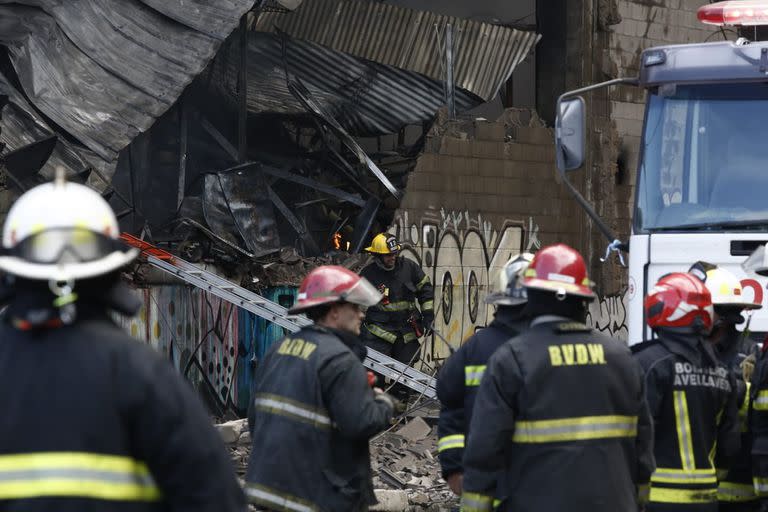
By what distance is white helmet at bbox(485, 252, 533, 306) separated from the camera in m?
6.09

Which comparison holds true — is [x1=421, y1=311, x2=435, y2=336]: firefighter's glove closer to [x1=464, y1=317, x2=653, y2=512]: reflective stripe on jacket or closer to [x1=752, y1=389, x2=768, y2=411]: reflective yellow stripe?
[x1=752, y1=389, x2=768, y2=411]: reflective yellow stripe

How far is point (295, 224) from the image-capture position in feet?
48.3

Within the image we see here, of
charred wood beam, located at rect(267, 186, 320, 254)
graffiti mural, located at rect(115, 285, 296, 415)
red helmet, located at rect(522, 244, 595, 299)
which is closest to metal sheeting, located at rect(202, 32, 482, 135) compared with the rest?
charred wood beam, located at rect(267, 186, 320, 254)

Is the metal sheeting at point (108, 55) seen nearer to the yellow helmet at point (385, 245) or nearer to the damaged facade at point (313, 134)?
the damaged facade at point (313, 134)

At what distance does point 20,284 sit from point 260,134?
42.7ft

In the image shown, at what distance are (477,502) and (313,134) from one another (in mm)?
11620

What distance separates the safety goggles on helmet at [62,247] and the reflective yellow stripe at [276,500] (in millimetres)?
2507

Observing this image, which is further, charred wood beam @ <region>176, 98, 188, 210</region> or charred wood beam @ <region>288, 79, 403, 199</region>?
charred wood beam @ <region>288, 79, 403, 199</region>

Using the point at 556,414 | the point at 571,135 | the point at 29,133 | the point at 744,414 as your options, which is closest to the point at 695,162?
the point at 571,135

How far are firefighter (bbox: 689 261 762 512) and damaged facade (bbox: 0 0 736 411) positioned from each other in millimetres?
6265

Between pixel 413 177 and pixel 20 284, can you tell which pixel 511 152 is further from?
pixel 20 284

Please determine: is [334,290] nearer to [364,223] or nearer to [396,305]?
[396,305]

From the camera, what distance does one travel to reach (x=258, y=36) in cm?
1574

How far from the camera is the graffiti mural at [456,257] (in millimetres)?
15125
